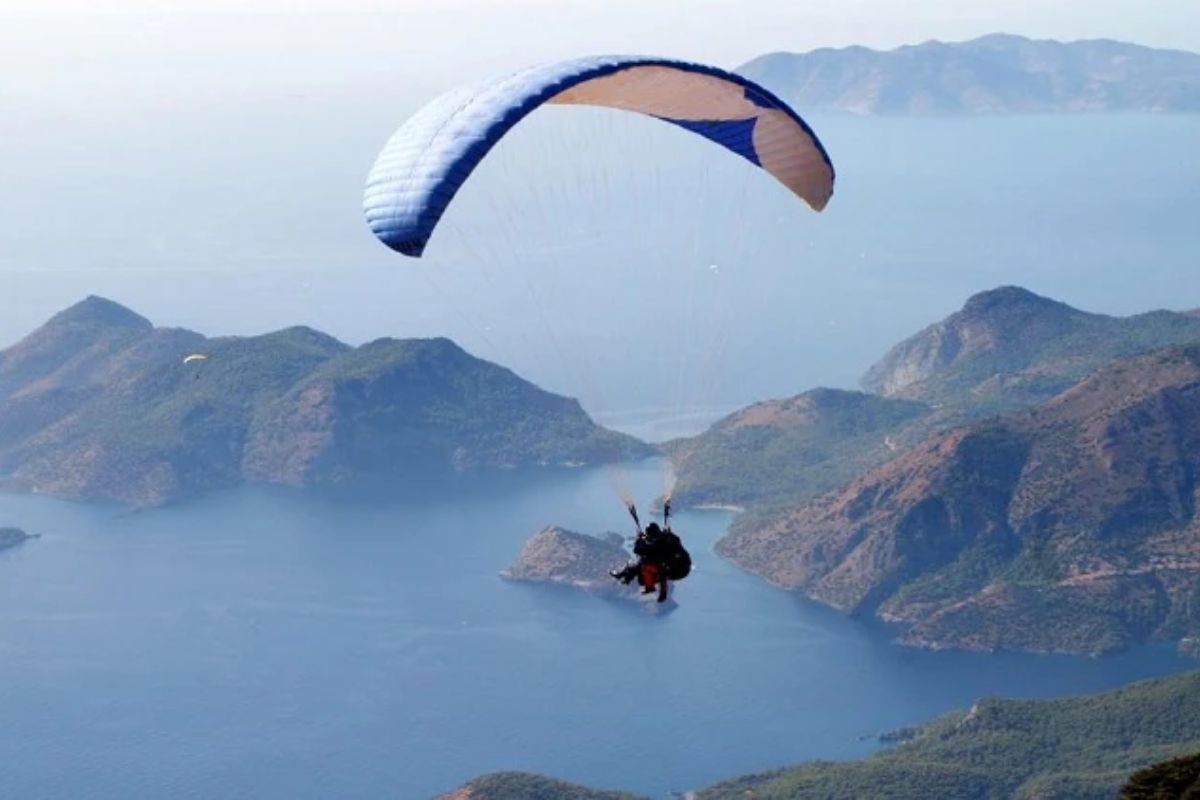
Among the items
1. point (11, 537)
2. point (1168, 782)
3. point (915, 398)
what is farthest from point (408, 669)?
point (1168, 782)

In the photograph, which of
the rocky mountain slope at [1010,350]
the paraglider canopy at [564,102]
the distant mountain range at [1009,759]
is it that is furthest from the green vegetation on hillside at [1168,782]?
the rocky mountain slope at [1010,350]

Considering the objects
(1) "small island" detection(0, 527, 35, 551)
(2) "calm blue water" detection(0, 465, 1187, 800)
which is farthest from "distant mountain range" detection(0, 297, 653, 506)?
(2) "calm blue water" detection(0, 465, 1187, 800)

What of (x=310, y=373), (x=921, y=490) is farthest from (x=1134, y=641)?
(x=310, y=373)

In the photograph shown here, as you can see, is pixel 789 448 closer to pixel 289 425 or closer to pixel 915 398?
pixel 915 398

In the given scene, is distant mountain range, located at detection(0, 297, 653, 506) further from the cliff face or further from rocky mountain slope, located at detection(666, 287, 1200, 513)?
the cliff face

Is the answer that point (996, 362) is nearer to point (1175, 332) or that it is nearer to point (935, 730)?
point (1175, 332)

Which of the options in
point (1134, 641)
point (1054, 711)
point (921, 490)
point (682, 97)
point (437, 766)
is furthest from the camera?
point (921, 490)
